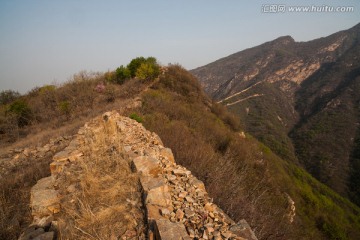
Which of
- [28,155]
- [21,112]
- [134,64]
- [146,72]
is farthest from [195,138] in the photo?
[21,112]

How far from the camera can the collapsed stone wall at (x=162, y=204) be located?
241 centimetres

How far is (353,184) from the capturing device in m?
36.9

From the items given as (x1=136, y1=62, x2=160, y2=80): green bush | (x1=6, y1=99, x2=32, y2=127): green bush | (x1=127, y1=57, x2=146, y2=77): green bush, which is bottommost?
(x1=6, y1=99, x2=32, y2=127): green bush

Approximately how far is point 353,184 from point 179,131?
43463 millimetres

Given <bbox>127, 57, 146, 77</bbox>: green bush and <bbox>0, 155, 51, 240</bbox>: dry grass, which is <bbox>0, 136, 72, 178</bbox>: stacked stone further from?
<bbox>127, 57, 146, 77</bbox>: green bush

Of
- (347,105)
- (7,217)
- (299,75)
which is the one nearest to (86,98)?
(7,217)

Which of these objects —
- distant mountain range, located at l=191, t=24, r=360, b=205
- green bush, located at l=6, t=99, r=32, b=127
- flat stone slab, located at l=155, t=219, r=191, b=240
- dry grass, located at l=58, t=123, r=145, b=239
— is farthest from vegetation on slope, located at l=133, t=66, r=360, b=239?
distant mountain range, located at l=191, t=24, r=360, b=205

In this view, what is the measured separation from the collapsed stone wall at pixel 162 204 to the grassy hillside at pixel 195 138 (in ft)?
1.86

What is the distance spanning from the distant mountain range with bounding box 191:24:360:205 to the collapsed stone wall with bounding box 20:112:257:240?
→ 42261 mm

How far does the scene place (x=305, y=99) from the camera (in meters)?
77.4

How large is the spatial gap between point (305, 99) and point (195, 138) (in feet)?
272

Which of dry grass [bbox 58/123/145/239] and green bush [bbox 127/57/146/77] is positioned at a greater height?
green bush [bbox 127/57/146/77]

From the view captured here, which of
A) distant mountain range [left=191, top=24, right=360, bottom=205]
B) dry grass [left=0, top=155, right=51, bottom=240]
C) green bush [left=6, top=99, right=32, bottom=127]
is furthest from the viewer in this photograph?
distant mountain range [left=191, top=24, right=360, bottom=205]

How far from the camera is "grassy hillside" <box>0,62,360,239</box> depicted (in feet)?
15.3
